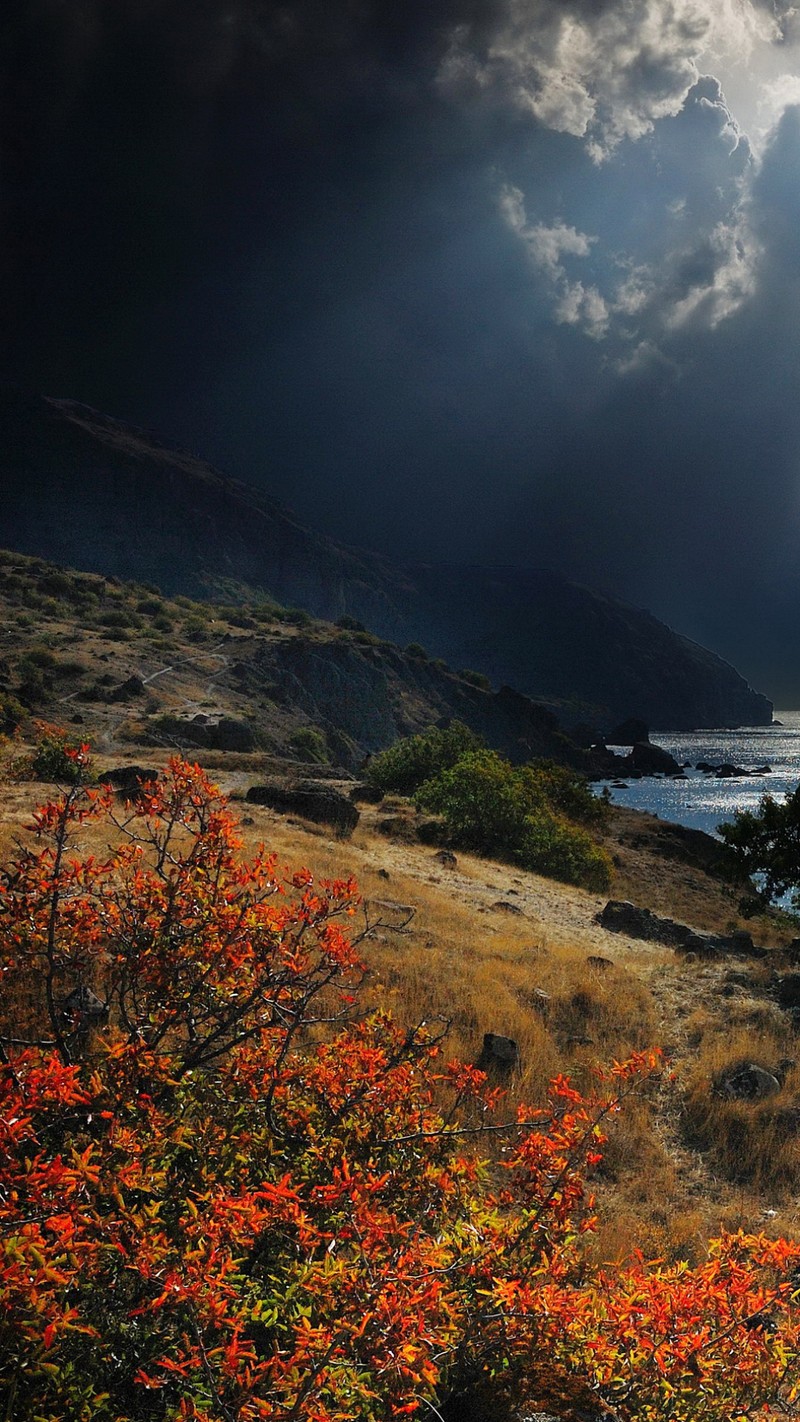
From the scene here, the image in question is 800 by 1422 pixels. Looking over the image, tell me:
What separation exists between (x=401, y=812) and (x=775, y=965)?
14475mm

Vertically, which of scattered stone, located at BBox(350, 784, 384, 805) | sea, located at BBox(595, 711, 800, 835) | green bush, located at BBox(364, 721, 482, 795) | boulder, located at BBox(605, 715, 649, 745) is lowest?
sea, located at BBox(595, 711, 800, 835)

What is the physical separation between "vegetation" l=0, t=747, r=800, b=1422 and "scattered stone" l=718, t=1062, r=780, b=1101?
373 centimetres

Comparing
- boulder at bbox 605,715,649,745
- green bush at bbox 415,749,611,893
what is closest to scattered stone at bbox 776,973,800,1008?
green bush at bbox 415,749,611,893

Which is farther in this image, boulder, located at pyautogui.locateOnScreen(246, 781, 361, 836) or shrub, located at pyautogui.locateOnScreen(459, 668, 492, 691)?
shrub, located at pyautogui.locateOnScreen(459, 668, 492, 691)

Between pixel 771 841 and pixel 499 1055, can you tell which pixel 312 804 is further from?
pixel 771 841

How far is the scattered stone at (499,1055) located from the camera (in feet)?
Answer: 25.6

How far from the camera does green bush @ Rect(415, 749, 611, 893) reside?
25.5 m

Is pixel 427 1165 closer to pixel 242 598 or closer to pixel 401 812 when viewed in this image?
pixel 401 812

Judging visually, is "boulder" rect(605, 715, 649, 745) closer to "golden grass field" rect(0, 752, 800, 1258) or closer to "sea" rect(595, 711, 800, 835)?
"sea" rect(595, 711, 800, 835)

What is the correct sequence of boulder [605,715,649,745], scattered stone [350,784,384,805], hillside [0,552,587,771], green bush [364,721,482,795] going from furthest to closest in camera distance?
boulder [605,715,649,745]
hillside [0,552,587,771]
green bush [364,721,482,795]
scattered stone [350,784,384,805]

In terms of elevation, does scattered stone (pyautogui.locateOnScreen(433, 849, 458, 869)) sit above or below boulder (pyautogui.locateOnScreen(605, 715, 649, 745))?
below

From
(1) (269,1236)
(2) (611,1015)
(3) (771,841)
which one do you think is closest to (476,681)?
(3) (771,841)

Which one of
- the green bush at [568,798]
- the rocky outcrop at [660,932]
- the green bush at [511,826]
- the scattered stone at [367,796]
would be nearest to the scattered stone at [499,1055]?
the rocky outcrop at [660,932]

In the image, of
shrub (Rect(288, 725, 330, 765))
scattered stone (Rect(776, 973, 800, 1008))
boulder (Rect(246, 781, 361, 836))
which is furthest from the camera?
shrub (Rect(288, 725, 330, 765))
